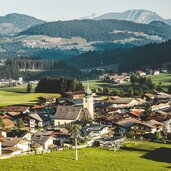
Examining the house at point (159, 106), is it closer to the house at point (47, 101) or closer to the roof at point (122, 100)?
the roof at point (122, 100)

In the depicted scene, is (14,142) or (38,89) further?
(38,89)

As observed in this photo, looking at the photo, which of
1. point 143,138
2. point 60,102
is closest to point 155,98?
point 60,102

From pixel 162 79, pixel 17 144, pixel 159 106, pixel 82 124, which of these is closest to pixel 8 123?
pixel 82 124

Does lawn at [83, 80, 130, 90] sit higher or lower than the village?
higher

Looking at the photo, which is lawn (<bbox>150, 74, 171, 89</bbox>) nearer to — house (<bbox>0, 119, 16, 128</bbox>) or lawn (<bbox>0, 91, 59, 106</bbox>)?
lawn (<bbox>0, 91, 59, 106</bbox>)

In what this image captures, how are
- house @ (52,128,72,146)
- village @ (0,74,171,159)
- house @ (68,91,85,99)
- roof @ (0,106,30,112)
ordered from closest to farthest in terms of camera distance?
village @ (0,74,171,159)
house @ (52,128,72,146)
roof @ (0,106,30,112)
house @ (68,91,85,99)

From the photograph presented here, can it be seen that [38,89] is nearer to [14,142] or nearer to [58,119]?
[58,119]

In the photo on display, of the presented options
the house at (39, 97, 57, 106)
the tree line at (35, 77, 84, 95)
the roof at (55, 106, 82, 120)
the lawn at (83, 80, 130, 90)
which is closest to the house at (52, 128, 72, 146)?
the roof at (55, 106, 82, 120)

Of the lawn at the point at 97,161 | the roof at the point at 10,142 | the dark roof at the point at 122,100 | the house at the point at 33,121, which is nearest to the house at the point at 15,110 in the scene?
the house at the point at 33,121
